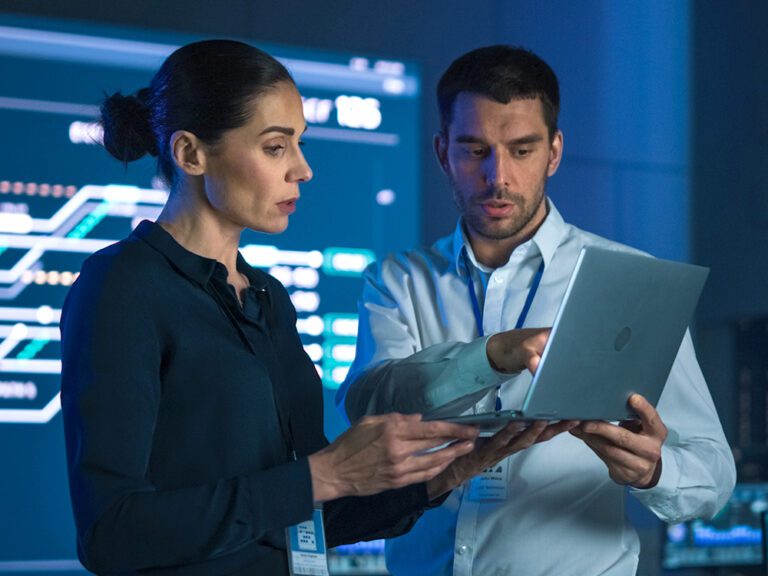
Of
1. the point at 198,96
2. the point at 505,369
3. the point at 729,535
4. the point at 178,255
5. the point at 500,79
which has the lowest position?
the point at 729,535

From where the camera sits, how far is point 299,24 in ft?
13.6

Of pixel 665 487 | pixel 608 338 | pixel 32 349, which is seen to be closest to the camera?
pixel 608 338

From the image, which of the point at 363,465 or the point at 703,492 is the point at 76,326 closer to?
Answer: the point at 363,465

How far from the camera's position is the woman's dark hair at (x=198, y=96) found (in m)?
1.65

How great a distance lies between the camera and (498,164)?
2.20m

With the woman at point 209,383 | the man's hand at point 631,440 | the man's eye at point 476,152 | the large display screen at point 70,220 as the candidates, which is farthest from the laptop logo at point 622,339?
the large display screen at point 70,220

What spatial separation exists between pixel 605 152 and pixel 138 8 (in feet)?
6.96

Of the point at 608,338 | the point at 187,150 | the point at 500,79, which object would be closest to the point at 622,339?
the point at 608,338

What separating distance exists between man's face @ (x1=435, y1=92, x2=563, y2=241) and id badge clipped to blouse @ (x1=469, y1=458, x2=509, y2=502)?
0.51 metres

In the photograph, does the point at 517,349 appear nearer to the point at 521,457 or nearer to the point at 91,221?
the point at 521,457

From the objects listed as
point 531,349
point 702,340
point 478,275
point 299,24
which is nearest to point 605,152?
point 702,340

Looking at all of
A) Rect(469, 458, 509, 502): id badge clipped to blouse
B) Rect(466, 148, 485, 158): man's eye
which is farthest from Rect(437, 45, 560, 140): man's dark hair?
Rect(469, 458, 509, 502): id badge clipped to blouse

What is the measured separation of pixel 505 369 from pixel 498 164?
0.57 m

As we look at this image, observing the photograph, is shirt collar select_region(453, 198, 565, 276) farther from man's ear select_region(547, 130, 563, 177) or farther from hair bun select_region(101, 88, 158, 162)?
hair bun select_region(101, 88, 158, 162)
